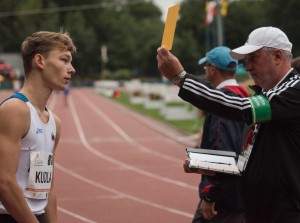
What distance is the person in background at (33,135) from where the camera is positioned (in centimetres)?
293

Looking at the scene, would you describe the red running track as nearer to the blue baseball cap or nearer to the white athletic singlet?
the blue baseball cap

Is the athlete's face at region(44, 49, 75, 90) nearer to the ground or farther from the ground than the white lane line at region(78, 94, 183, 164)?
farther from the ground

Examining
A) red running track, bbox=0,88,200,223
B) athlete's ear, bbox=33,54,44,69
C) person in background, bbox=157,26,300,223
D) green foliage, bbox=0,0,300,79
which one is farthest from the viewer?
green foliage, bbox=0,0,300,79

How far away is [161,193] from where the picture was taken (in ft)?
35.2

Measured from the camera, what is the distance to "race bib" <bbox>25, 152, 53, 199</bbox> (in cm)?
308

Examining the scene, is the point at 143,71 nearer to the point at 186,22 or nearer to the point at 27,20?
the point at 186,22

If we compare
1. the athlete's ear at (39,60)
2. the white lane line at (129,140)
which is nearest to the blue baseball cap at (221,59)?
the athlete's ear at (39,60)

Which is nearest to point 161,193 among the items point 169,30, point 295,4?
point 169,30

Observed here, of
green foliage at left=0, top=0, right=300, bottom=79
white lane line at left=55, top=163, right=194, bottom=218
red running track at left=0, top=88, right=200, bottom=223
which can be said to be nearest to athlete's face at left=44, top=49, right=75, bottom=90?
red running track at left=0, top=88, right=200, bottom=223

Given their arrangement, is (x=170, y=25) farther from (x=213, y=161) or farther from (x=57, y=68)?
(x=213, y=161)

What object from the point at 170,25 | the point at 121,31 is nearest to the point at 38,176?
the point at 170,25

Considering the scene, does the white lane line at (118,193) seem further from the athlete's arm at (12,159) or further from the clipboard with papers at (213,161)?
the athlete's arm at (12,159)

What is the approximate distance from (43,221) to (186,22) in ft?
294

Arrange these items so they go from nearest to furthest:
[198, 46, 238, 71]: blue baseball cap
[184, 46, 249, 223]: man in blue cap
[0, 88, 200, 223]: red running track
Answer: [184, 46, 249, 223]: man in blue cap, [198, 46, 238, 71]: blue baseball cap, [0, 88, 200, 223]: red running track
